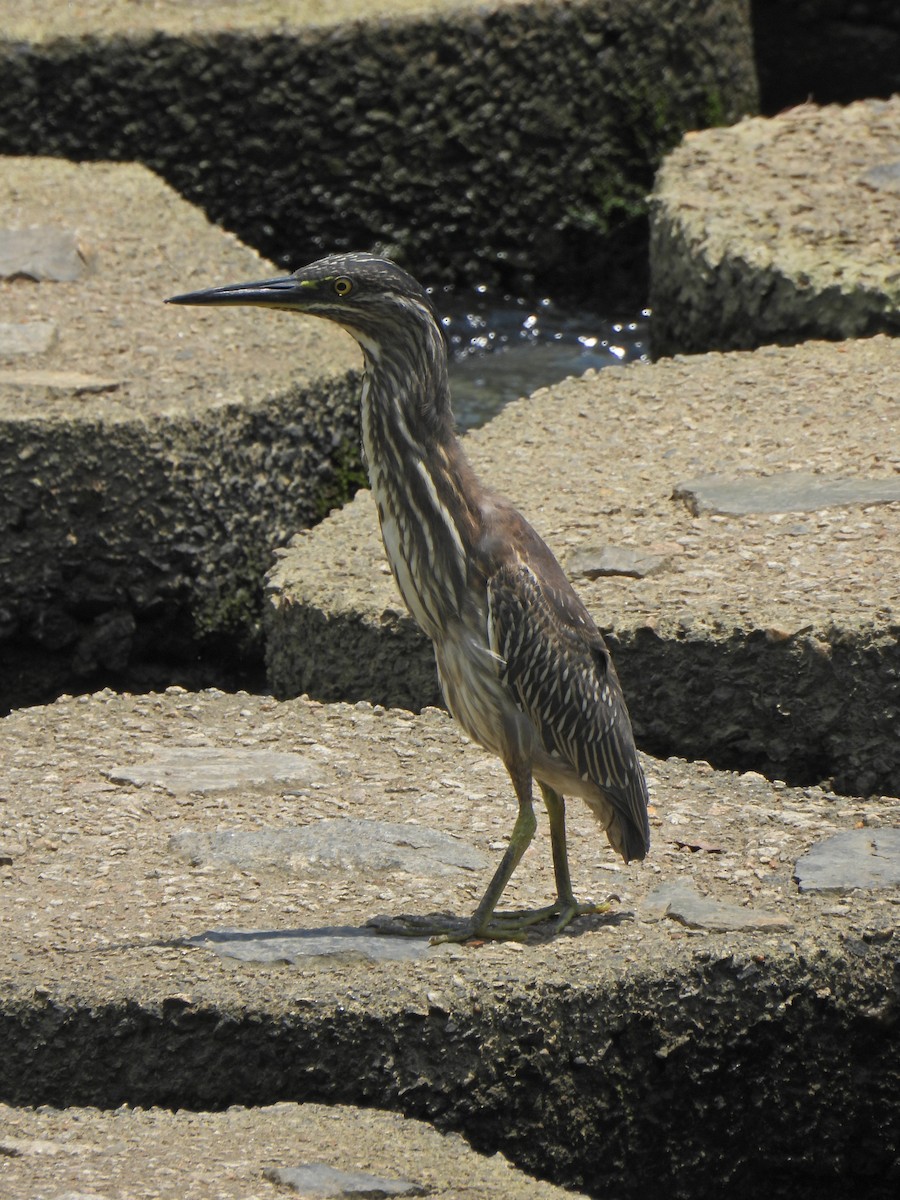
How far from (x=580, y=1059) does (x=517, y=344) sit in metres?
5.22

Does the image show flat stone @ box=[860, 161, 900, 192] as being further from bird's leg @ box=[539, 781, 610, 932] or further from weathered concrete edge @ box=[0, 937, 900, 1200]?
weathered concrete edge @ box=[0, 937, 900, 1200]

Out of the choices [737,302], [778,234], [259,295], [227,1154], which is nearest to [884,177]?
[778,234]

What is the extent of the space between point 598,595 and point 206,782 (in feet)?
3.23

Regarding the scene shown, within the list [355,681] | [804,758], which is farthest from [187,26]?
[804,758]

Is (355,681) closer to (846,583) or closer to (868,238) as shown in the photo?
(846,583)

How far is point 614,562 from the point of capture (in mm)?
4594

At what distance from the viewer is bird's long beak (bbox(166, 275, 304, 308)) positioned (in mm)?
3363

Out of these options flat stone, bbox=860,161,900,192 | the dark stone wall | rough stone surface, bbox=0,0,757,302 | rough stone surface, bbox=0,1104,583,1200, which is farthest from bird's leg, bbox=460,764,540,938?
the dark stone wall

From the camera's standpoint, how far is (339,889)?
3.65 m

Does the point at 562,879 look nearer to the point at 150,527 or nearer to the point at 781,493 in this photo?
the point at 781,493

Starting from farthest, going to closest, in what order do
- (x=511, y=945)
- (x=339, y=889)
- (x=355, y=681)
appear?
(x=355, y=681), (x=339, y=889), (x=511, y=945)

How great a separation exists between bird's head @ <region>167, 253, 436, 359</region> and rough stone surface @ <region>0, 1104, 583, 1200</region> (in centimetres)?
134

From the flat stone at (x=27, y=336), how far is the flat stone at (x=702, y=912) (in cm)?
300

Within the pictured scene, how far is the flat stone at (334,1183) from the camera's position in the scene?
281 cm
